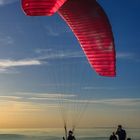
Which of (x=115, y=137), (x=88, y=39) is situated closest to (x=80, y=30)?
(x=88, y=39)

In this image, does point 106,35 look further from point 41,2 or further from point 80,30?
point 41,2

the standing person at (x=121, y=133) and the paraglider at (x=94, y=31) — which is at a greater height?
the paraglider at (x=94, y=31)

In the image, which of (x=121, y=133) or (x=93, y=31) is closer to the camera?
(x=121, y=133)

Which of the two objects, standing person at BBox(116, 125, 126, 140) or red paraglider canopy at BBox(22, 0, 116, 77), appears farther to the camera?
red paraglider canopy at BBox(22, 0, 116, 77)

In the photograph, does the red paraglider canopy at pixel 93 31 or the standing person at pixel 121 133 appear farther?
the red paraglider canopy at pixel 93 31

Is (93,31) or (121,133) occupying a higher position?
(93,31)

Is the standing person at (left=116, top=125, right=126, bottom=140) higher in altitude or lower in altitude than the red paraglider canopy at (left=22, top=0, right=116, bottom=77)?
lower

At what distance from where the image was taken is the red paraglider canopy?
23781 mm

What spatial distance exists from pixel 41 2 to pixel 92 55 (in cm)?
494

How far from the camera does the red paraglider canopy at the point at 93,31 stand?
23.8 metres

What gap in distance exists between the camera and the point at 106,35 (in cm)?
2400

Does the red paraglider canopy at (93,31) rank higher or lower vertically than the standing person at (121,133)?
higher

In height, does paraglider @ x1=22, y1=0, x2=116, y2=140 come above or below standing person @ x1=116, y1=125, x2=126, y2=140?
above

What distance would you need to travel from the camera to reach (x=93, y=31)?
23.9 m
